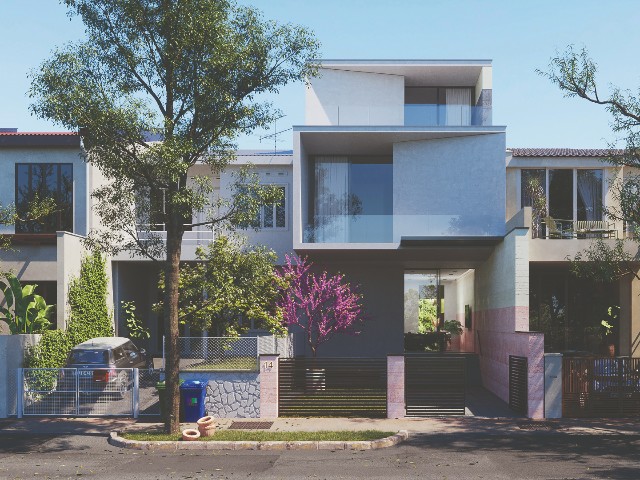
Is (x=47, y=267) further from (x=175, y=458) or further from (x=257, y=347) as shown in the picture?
(x=175, y=458)

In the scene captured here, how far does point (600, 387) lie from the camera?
19.2 meters

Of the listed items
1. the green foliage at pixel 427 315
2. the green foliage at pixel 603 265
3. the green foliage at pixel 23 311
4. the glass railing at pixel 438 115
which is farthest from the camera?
the green foliage at pixel 427 315

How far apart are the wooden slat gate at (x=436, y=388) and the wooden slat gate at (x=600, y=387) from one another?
2.63m

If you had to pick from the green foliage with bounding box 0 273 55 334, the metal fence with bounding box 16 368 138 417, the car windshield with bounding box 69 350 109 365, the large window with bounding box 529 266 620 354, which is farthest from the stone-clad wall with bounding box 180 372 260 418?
the large window with bounding box 529 266 620 354

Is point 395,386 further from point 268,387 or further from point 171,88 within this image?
point 171,88

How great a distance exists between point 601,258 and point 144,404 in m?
14.1

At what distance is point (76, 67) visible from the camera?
56.2ft

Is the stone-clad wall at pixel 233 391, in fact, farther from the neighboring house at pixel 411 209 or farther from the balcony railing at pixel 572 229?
the balcony railing at pixel 572 229

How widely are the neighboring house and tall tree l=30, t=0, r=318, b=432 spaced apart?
305 inches

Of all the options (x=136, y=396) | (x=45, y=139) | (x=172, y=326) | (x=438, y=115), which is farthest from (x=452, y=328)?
(x=45, y=139)

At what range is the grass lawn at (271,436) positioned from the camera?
1633 centimetres

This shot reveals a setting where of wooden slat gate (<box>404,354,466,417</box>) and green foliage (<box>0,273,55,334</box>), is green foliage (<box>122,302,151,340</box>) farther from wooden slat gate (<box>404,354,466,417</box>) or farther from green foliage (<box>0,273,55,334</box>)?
wooden slat gate (<box>404,354,466,417</box>)

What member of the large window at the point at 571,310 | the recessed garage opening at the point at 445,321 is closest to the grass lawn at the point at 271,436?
the recessed garage opening at the point at 445,321

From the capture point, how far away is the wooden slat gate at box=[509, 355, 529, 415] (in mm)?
19547
